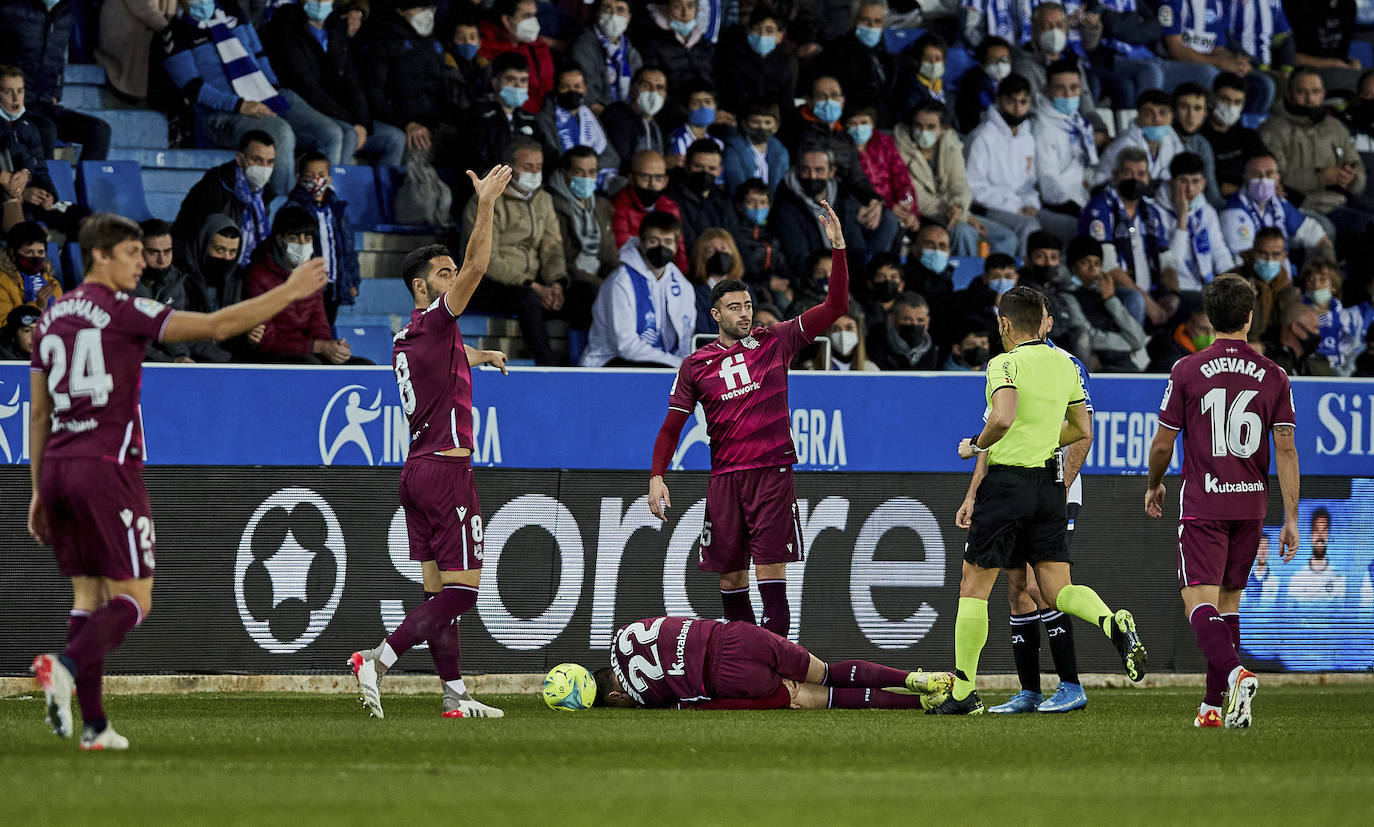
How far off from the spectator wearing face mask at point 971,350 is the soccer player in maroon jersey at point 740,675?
534 centimetres

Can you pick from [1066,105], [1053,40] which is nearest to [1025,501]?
[1066,105]

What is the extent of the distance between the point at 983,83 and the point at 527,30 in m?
4.92

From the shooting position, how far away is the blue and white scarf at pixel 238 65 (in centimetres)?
1475

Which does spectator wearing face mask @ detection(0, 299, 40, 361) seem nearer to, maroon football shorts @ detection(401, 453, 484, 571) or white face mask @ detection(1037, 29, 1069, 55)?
maroon football shorts @ detection(401, 453, 484, 571)

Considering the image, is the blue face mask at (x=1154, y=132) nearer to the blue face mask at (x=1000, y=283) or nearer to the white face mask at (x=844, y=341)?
the blue face mask at (x=1000, y=283)

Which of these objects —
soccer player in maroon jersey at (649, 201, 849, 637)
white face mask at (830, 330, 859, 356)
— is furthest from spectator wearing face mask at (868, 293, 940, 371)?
soccer player in maroon jersey at (649, 201, 849, 637)

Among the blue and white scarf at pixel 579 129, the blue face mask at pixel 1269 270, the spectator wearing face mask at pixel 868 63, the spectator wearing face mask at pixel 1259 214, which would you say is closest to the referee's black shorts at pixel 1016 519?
the blue and white scarf at pixel 579 129

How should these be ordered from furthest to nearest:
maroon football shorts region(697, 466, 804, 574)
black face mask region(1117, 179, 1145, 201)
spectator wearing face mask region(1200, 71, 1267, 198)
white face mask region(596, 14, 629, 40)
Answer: spectator wearing face mask region(1200, 71, 1267, 198)
black face mask region(1117, 179, 1145, 201)
white face mask region(596, 14, 629, 40)
maroon football shorts region(697, 466, 804, 574)

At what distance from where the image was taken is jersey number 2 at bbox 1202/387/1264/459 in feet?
28.3

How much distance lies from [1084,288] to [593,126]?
4661 mm

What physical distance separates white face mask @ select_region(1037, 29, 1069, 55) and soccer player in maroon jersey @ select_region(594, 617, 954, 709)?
36.0 feet

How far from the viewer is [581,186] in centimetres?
1512

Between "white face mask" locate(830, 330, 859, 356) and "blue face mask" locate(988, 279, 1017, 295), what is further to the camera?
"blue face mask" locate(988, 279, 1017, 295)

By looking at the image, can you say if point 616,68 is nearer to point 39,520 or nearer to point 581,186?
point 581,186
